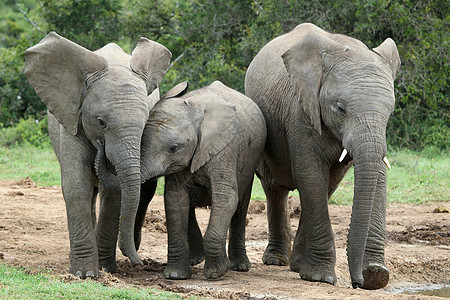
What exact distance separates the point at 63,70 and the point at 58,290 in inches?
71.2

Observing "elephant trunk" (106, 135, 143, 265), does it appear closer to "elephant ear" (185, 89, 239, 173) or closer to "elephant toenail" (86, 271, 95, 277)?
"elephant toenail" (86, 271, 95, 277)

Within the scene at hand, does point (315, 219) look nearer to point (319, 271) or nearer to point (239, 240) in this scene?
point (319, 271)

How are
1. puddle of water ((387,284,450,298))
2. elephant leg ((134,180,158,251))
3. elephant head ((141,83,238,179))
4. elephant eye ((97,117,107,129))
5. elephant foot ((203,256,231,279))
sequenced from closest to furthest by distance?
elephant eye ((97,117,107,129)) < elephant head ((141,83,238,179)) < elephant foot ((203,256,231,279)) < elephant leg ((134,180,158,251)) < puddle of water ((387,284,450,298))

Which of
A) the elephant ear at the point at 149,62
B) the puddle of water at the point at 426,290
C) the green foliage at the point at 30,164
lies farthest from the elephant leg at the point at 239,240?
the green foliage at the point at 30,164

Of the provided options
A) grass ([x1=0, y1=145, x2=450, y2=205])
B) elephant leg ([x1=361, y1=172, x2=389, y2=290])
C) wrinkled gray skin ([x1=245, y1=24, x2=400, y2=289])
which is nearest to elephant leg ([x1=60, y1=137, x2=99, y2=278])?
wrinkled gray skin ([x1=245, y1=24, x2=400, y2=289])

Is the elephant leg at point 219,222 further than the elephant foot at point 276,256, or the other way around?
the elephant foot at point 276,256

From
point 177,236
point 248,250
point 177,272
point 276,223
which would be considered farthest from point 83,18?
point 177,272

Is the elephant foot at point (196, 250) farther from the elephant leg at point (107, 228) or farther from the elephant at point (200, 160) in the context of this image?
the elephant leg at point (107, 228)

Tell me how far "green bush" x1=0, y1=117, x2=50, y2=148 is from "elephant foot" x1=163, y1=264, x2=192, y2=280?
8266 millimetres

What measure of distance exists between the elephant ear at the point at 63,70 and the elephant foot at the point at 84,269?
0.98 meters

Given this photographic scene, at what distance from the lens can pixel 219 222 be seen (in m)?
6.67

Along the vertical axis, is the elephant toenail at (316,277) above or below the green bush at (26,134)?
below

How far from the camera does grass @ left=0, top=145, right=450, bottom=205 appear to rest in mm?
10992

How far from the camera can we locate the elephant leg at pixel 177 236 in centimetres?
677
